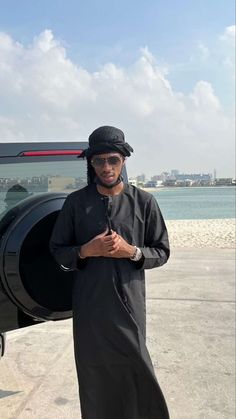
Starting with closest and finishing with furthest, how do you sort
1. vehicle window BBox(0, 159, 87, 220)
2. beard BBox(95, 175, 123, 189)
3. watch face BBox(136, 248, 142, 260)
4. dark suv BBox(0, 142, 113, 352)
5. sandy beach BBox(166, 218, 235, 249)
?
watch face BBox(136, 248, 142, 260)
beard BBox(95, 175, 123, 189)
dark suv BBox(0, 142, 113, 352)
vehicle window BBox(0, 159, 87, 220)
sandy beach BBox(166, 218, 235, 249)

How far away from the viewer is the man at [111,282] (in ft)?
7.54

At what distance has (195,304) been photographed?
645 centimetres

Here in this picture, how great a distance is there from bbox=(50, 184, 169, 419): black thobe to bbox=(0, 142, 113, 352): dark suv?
360mm

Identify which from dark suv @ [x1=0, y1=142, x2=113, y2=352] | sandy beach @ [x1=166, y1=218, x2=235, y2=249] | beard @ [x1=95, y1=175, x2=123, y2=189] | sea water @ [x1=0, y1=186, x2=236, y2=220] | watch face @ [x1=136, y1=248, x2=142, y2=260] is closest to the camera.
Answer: watch face @ [x1=136, y1=248, x2=142, y2=260]

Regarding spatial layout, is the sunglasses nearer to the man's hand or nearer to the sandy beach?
the man's hand

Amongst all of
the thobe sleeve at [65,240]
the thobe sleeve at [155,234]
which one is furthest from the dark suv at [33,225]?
the thobe sleeve at [155,234]

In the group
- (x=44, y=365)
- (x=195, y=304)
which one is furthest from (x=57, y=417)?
(x=195, y=304)

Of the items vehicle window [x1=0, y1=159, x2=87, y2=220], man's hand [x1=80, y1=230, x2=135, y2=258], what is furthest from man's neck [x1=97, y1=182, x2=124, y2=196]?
vehicle window [x1=0, y1=159, x2=87, y2=220]

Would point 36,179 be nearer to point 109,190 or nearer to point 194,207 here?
point 109,190

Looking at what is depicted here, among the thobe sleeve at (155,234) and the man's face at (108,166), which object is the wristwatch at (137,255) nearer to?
the thobe sleeve at (155,234)

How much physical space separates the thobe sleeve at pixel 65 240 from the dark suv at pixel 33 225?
0.35 metres

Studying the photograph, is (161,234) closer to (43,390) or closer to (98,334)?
(98,334)

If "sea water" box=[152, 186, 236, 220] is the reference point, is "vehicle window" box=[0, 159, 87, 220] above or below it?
above

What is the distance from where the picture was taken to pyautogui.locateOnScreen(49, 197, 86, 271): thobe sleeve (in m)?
2.33
